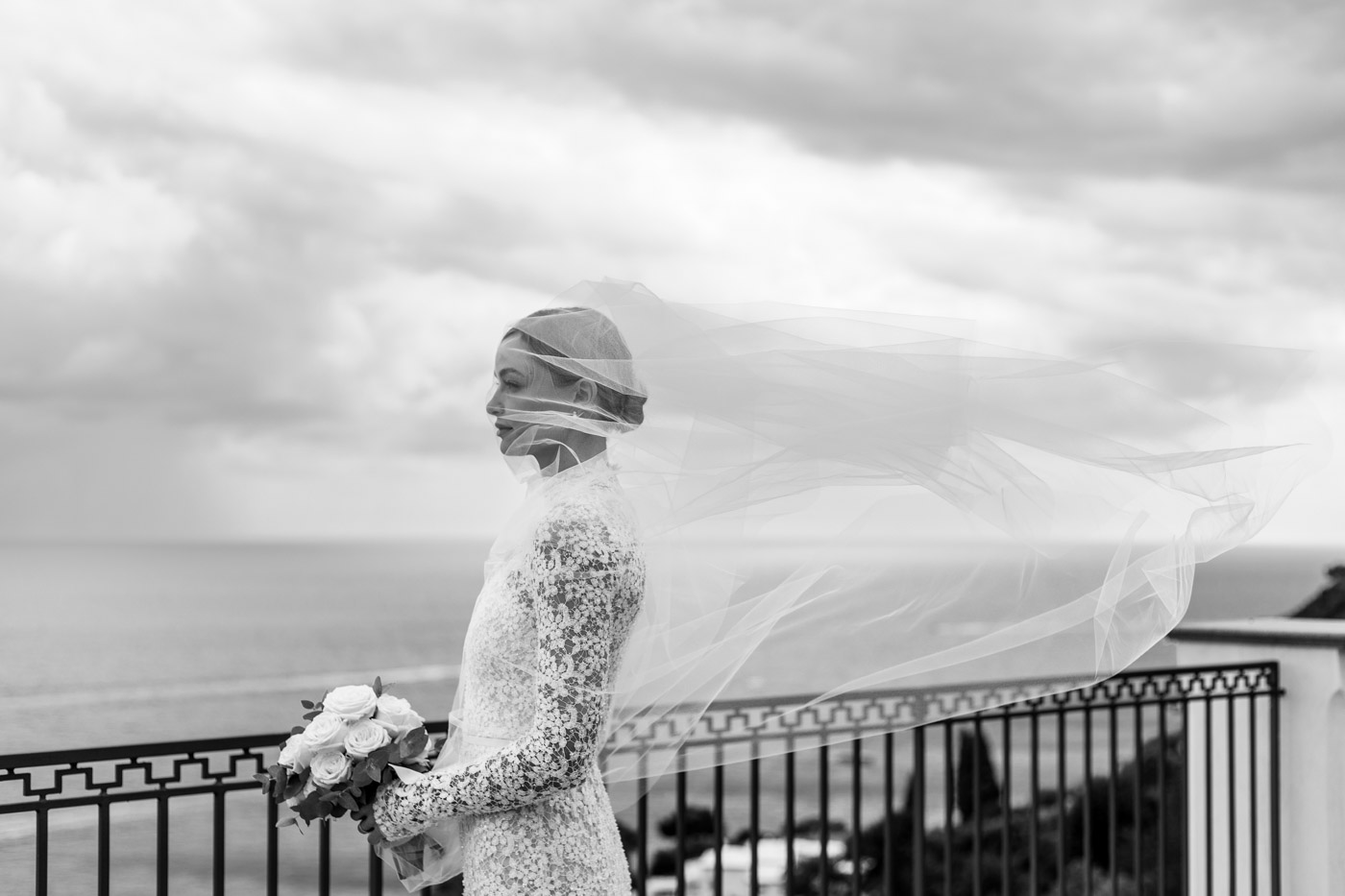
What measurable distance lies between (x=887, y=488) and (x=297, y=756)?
3.72 feet

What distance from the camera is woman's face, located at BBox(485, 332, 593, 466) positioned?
192cm

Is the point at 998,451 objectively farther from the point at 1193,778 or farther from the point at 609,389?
the point at 1193,778

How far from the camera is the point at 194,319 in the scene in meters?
76.6

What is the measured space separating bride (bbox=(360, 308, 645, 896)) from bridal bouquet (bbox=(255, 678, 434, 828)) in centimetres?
5

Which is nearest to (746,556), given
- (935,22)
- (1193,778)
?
(1193,778)

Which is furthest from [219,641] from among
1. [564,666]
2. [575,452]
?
[564,666]

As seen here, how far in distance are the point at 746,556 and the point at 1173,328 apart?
113 centimetres

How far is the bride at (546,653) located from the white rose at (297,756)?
137 millimetres

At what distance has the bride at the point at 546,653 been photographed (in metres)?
1.79

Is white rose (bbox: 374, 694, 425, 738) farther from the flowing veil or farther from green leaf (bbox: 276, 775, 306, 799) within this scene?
the flowing veil

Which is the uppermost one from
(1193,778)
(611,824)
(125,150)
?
(125,150)

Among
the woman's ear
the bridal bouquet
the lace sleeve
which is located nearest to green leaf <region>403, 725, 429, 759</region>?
the bridal bouquet

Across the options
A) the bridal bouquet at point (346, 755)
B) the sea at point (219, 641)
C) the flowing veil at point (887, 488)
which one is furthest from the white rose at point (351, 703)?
the sea at point (219, 641)

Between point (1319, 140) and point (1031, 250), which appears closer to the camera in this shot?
point (1319, 140)
